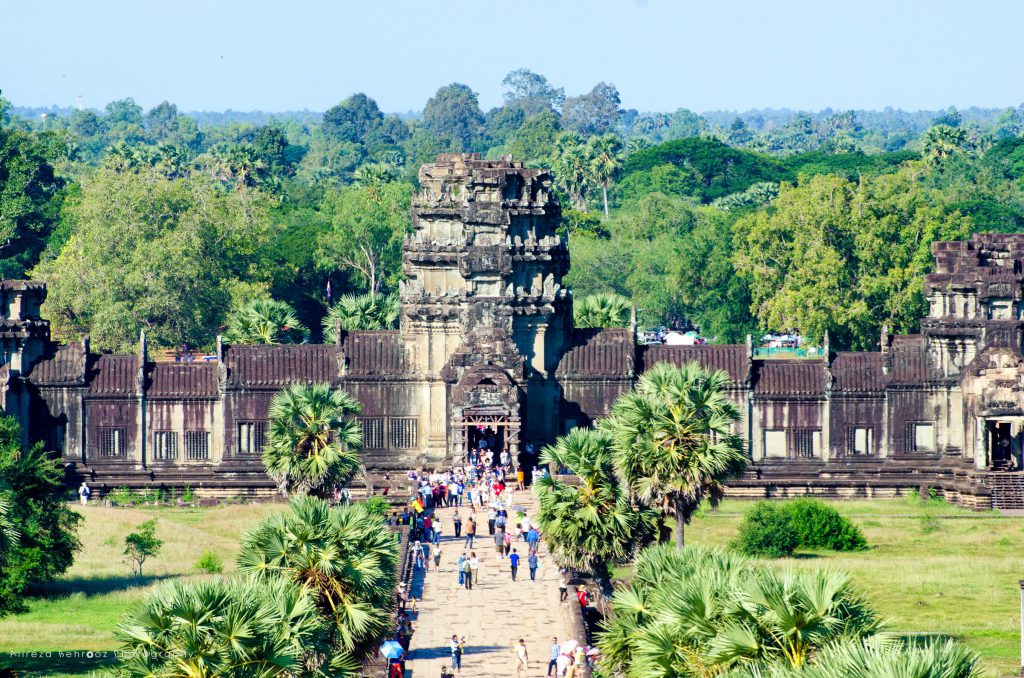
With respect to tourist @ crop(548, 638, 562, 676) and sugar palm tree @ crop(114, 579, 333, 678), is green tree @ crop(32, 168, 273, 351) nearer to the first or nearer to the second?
tourist @ crop(548, 638, 562, 676)

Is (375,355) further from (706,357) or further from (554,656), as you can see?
(554,656)

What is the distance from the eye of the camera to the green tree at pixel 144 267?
118 meters

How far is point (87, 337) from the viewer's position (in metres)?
93.6

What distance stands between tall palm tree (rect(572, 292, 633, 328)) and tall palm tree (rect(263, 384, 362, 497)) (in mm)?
27744

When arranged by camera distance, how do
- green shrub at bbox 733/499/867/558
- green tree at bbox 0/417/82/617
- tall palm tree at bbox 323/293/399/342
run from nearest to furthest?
green tree at bbox 0/417/82/617, green shrub at bbox 733/499/867/558, tall palm tree at bbox 323/293/399/342

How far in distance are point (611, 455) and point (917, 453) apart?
2889cm

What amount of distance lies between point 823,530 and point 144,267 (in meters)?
48.2

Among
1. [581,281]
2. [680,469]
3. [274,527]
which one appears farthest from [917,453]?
[581,281]

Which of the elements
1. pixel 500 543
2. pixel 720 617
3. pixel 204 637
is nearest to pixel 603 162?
pixel 500 543

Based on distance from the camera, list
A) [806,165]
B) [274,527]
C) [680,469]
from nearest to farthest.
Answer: [274,527]
[680,469]
[806,165]

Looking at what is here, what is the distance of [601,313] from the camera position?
102m

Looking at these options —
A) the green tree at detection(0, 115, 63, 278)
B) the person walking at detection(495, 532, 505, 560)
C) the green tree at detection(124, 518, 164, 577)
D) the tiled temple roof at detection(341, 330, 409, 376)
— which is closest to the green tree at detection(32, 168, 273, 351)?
the green tree at detection(0, 115, 63, 278)

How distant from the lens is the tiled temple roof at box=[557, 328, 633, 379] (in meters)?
91.3

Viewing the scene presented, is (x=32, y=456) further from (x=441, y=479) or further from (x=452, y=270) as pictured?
(x=452, y=270)
